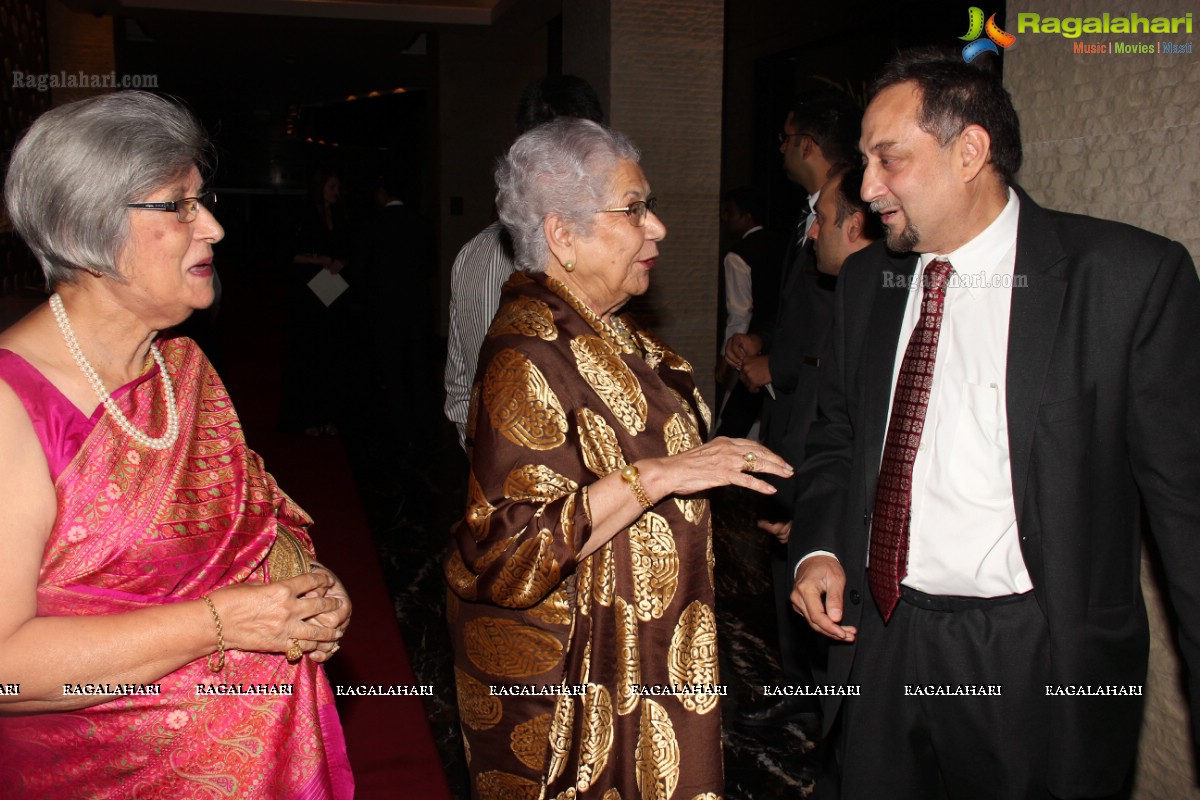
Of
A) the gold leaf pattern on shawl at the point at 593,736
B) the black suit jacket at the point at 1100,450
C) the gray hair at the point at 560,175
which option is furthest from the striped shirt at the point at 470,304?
the black suit jacket at the point at 1100,450

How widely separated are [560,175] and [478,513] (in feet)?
2.25

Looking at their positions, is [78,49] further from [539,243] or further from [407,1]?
[539,243]

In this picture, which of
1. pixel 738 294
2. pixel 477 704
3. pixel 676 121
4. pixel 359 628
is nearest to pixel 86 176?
pixel 477 704

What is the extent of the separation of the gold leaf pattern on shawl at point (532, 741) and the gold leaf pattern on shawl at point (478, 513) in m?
0.39

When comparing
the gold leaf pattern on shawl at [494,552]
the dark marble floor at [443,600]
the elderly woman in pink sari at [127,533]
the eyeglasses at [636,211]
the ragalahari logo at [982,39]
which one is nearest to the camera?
the elderly woman in pink sari at [127,533]

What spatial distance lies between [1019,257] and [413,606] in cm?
309

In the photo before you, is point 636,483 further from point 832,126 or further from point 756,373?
point 832,126

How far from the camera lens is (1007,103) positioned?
1.77 m

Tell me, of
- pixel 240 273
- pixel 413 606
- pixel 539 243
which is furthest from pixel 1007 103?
pixel 240 273

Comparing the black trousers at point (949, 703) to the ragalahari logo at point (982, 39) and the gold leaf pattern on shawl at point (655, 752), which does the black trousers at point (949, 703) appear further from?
the ragalahari logo at point (982, 39)

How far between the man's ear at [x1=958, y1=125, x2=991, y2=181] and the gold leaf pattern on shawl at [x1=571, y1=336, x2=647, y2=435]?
74 cm

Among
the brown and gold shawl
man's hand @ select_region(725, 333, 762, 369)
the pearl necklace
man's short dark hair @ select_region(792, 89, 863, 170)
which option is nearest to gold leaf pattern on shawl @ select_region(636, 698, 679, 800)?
the brown and gold shawl

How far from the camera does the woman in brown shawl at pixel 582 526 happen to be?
1.66 meters

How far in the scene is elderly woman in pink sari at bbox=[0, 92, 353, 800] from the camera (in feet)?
4.11
